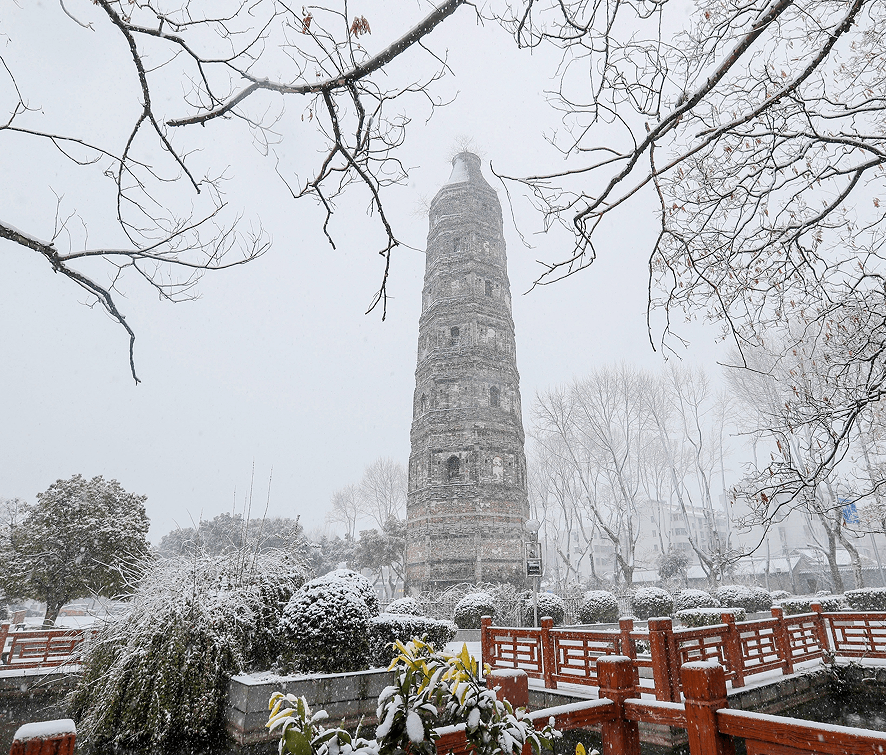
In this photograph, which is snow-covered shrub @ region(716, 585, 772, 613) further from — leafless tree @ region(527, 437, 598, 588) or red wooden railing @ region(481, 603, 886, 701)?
red wooden railing @ region(481, 603, 886, 701)

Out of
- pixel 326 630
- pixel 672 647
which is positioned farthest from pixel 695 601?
pixel 326 630

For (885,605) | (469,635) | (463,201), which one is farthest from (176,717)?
(463,201)

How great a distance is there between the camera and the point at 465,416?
1844cm

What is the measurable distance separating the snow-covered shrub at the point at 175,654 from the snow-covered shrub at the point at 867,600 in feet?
52.6

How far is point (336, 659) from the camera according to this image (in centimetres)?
732

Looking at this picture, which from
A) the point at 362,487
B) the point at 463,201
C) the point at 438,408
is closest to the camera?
the point at 438,408

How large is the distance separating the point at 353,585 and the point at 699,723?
235 inches

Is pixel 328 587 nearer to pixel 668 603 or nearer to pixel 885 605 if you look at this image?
pixel 668 603

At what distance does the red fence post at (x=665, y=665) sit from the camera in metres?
6.44

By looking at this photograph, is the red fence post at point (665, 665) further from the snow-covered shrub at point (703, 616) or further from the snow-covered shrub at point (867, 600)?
the snow-covered shrub at point (867, 600)

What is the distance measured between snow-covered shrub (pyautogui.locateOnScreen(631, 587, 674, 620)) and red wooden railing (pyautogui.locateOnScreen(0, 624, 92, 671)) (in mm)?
14071

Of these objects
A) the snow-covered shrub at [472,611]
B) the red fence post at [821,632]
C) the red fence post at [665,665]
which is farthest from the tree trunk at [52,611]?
the red fence post at [821,632]

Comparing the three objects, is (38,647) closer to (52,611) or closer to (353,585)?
(52,611)

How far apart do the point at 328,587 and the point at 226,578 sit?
149 centimetres
